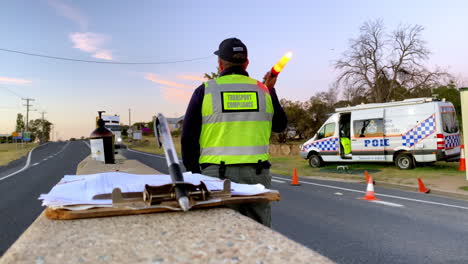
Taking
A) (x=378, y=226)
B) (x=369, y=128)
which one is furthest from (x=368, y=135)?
(x=378, y=226)

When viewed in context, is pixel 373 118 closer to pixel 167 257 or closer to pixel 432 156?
pixel 432 156

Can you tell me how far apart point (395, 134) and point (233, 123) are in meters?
14.7

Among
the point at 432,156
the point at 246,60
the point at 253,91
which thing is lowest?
the point at 432,156

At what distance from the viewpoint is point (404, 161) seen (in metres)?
15.4

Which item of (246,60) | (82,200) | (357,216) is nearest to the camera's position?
(82,200)

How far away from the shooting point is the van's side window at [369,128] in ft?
52.7

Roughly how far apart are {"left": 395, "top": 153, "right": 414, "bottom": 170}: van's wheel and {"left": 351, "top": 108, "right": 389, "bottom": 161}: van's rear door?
2.23ft

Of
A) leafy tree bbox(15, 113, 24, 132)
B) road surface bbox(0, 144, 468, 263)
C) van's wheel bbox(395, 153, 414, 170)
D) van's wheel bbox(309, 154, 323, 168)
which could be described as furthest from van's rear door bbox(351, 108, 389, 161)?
leafy tree bbox(15, 113, 24, 132)

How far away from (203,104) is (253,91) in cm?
36

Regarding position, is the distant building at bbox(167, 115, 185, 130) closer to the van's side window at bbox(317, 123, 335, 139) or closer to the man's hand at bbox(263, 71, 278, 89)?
the man's hand at bbox(263, 71, 278, 89)

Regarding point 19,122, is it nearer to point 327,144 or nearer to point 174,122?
point 174,122

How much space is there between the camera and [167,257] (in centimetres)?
105

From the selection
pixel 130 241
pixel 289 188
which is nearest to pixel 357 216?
pixel 289 188

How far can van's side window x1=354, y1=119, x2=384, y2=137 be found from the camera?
1607cm
